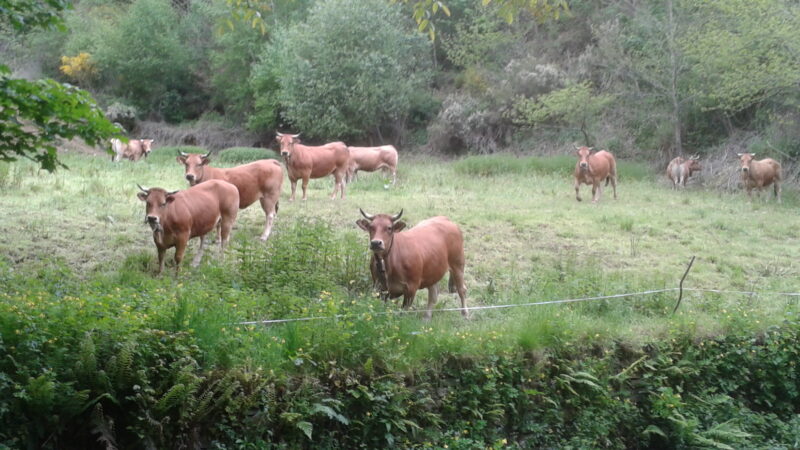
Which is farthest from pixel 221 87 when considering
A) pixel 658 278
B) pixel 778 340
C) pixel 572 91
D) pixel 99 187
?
pixel 778 340

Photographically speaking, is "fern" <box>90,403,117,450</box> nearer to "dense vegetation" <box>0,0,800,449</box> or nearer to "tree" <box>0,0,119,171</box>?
"dense vegetation" <box>0,0,800,449</box>

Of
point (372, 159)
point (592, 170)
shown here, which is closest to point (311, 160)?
point (372, 159)

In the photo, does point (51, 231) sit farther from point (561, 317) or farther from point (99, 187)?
point (561, 317)

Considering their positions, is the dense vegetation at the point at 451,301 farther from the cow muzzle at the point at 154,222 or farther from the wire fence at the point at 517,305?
the cow muzzle at the point at 154,222

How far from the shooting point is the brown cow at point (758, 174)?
24422mm

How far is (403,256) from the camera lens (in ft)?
33.3

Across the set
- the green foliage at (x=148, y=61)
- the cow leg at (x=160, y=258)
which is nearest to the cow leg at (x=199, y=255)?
the cow leg at (x=160, y=258)

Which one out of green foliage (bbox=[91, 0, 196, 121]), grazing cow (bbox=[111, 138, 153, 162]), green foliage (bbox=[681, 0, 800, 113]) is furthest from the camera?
green foliage (bbox=[91, 0, 196, 121])

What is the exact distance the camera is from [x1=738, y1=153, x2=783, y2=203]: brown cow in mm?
24422

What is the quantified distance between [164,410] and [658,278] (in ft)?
30.1

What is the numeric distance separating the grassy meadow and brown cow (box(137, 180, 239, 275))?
0.43 meters

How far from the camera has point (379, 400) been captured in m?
7.77

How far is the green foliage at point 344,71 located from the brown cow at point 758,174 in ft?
56.3

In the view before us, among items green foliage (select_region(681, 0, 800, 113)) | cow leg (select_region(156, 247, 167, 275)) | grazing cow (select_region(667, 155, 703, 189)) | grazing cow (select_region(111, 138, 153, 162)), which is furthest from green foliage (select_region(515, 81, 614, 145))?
cow leg (select_region(156, 247, 167, 275))
